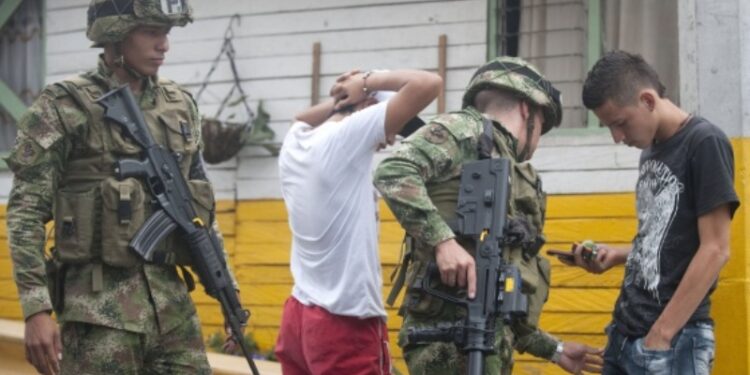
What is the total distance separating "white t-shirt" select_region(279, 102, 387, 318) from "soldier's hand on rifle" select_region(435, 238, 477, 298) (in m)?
0.98

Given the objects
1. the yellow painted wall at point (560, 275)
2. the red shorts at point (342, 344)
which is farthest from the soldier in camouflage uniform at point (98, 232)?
the yellow painted wall at point (560, 275)

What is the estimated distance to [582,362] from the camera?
16.0ft

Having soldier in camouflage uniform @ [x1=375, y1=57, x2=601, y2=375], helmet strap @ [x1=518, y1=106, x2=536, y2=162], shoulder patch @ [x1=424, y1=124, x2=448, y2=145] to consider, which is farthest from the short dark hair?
shoulder patch @ [x1=424, y1=124, x2=448, y2=145]

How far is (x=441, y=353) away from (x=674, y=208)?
1.03 m

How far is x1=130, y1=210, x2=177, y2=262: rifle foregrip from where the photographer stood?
472cm

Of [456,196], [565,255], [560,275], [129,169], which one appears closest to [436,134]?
[456,196]

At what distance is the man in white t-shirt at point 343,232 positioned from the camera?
202 inches

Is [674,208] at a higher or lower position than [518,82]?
lower

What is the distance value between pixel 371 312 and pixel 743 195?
1996 mm

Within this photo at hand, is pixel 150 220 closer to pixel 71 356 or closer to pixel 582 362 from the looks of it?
pixel 71 356

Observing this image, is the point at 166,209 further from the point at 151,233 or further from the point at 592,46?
the point at 592,46

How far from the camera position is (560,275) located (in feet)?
24.2

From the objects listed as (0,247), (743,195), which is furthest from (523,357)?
(0,247)

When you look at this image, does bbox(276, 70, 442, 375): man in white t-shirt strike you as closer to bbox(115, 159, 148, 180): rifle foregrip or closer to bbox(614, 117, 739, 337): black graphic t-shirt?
bbox(115, 159, 148, 180): rifle foregrip
